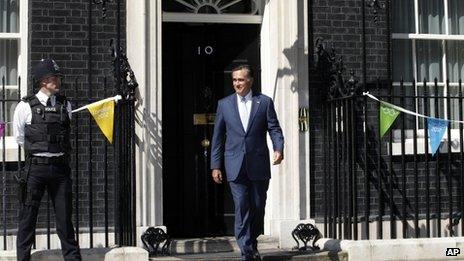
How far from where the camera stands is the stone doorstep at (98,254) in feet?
23.6

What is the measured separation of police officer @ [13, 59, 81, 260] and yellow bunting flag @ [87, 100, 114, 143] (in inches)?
30.7

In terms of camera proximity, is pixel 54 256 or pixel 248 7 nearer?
pixel 54 256

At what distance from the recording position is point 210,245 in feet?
27.7

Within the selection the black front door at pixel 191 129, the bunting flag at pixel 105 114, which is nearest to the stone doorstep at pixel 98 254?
the bunting flag at pixel 105 114

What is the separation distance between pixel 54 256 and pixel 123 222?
2.38 ft

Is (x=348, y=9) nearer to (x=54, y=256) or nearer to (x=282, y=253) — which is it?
(x=282, y=253)

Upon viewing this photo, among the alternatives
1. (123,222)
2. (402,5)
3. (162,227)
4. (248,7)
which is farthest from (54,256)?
(402,5)

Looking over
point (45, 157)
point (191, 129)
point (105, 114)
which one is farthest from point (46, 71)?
point (191, 129)

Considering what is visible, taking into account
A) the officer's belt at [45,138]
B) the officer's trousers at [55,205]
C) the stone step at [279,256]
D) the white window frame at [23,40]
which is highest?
the white window frame at [23,40]

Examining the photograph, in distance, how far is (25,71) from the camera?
323 inches

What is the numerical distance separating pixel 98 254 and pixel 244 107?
196cm

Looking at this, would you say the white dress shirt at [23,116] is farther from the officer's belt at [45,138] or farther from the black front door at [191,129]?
the black front door at [191,129]

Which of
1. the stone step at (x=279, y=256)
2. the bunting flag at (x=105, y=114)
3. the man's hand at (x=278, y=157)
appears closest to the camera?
the man's hand at (x=278, y=157)

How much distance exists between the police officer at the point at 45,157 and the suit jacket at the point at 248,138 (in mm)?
1343
